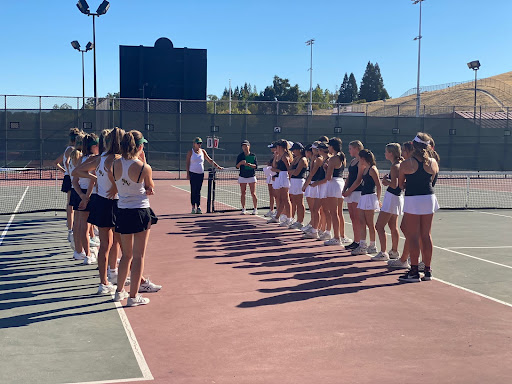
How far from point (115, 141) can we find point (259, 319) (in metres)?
2.46

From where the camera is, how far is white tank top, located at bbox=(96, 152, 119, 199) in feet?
22.4

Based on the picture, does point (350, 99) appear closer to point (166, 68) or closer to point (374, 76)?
point (374, 76)

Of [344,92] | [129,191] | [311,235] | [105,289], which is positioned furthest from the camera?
[344,92]

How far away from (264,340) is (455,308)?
8.09 feet

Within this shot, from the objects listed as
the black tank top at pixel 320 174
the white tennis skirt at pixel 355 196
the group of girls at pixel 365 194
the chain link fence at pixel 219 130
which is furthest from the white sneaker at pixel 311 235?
the chain link fence at pixel 219 130

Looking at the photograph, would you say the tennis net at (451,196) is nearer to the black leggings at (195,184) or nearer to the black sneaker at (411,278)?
the black leggings at (195,184)

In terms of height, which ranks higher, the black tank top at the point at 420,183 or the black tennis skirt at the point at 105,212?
the black tank top at the point at 420,183

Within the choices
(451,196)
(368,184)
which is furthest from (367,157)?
(451,196)

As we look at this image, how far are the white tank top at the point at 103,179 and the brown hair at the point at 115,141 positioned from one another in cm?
20

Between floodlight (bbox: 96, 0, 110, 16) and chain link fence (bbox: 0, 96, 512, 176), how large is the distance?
464cm

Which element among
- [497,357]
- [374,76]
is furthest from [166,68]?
[374,76]

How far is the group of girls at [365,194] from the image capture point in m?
8.06

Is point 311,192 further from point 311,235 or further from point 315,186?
point 311,235

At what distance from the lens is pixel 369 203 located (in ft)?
32.2
